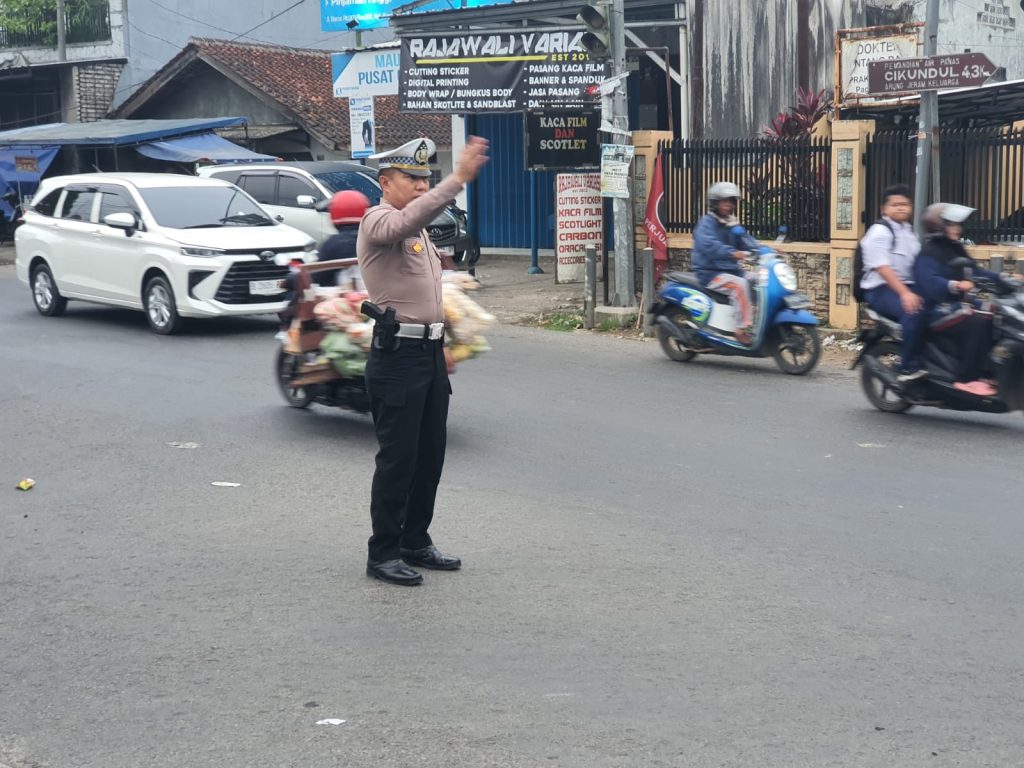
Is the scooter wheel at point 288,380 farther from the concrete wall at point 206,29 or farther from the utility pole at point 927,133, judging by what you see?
the concrete wall at point 206,29

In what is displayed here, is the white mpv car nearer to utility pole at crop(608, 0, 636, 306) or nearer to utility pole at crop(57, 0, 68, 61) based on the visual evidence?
utility pole at crop(608, 0, 636, 306)

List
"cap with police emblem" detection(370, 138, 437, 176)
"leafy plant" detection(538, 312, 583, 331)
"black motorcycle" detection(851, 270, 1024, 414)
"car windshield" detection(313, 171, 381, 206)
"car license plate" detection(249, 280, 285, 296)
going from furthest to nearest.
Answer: "car windshield" detection(313, 171, 381, 206), "leafy plant" detection(538, 312, 583, 331), "car license plate" detection(249, 280, 285, 296), "black motorcycle" detection(851, 270, 1024, 414), "cap with police emblem" detection(370, 138, 437, 176)

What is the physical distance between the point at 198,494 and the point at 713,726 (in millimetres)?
4386

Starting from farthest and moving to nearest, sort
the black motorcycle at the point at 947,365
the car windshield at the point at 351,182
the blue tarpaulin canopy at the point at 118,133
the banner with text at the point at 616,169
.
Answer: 1. the blue tarpaulin canopy at the point at 118,133
2. the car windshield at the point at 351,182
3. the banner with text at the point at 616,169
4. the black motorcycle at the point at 947,365

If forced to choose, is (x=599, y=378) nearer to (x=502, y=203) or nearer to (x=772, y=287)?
(x=772, y=287)

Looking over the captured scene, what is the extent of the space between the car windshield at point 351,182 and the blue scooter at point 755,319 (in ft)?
30.2

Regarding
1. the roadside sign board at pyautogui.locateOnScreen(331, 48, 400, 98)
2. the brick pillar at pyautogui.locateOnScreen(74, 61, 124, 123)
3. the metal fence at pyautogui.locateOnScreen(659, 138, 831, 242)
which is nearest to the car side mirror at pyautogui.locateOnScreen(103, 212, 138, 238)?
the metal fence at pyautogui.locateOnScreen(659, 138, 831, 242)

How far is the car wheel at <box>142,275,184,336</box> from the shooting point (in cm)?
1477

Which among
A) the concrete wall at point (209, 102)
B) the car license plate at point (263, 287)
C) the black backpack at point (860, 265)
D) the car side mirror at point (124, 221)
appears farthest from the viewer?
the concrete wall at point (209, 102)

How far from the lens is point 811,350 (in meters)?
12.0

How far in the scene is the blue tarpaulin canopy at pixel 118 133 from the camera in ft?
91.7

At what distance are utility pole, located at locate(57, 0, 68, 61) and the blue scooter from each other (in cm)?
2668

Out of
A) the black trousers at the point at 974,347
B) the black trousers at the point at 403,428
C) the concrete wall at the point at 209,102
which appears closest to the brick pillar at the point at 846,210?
the black trousers at the point at 974,347

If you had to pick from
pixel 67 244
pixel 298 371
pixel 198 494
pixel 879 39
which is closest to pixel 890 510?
pixel 198 494
